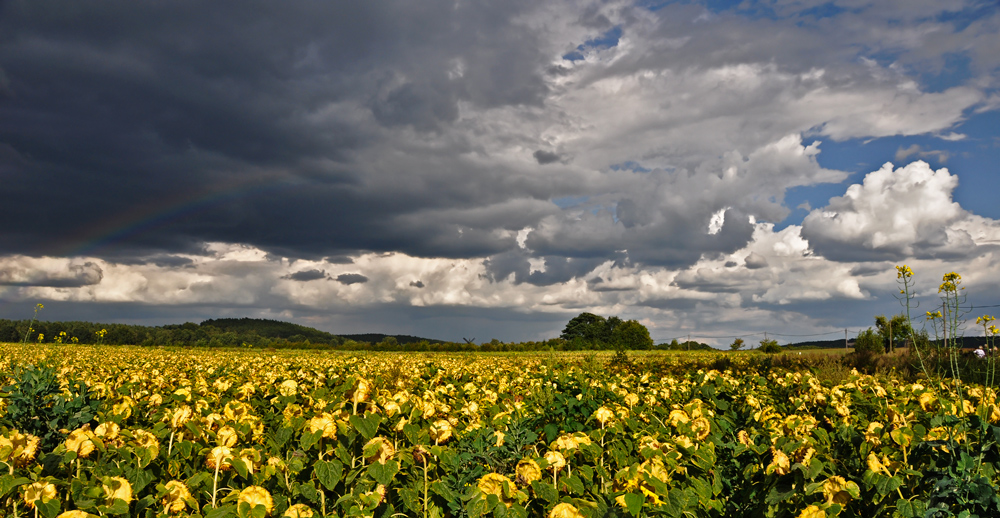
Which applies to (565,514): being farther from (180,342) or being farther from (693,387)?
(180,342)

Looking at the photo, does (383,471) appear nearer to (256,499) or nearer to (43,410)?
(256,499)

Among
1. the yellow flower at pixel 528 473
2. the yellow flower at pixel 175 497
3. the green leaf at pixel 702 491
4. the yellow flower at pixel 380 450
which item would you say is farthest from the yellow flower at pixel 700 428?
the yellow flower at pixel 175 497

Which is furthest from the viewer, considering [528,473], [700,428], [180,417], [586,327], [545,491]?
[586,327]

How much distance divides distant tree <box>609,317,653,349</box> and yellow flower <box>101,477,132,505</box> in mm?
52911

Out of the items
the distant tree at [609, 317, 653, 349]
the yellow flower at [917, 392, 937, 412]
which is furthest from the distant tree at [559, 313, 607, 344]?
the yellow flower at [917, 392, 937, 412]

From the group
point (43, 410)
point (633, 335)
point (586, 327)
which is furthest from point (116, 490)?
point (586, 327)

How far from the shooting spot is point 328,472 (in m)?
2.69

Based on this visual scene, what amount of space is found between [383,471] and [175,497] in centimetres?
107

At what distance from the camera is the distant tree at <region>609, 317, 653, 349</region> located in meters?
55.7

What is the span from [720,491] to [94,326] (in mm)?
55412

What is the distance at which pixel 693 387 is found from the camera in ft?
21.7

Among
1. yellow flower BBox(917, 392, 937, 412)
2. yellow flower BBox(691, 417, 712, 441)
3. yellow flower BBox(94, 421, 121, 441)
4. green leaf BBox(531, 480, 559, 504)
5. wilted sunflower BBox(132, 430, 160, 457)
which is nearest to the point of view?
green leaf BBox(531, 480, 559, 504)

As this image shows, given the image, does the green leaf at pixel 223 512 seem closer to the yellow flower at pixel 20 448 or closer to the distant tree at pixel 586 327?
the yellow flower at pixel 20 448

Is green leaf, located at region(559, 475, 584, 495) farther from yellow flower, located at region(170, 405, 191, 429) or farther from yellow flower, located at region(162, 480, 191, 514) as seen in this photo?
yellow flower, located at region(170, 405, 191, 429)
